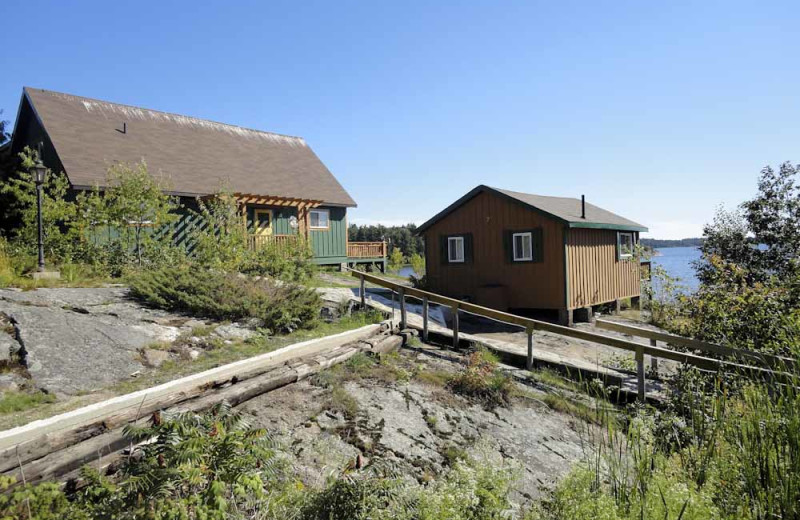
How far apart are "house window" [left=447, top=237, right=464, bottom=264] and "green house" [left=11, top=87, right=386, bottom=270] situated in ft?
18.6

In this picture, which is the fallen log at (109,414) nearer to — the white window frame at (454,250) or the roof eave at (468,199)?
the roof eave at (468,199)

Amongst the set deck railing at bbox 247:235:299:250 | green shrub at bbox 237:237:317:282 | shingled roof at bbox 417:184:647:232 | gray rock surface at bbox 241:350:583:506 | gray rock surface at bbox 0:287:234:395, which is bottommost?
gray rock surface at bbox 241:350:583:506

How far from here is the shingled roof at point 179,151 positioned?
1625 centimetres

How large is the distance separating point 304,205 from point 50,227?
29.5ft

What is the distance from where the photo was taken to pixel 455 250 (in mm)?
16516

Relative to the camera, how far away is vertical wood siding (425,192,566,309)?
14039 mm

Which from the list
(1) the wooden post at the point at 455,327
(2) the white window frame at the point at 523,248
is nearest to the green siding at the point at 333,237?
(2) the white window frame at the point at 523,248

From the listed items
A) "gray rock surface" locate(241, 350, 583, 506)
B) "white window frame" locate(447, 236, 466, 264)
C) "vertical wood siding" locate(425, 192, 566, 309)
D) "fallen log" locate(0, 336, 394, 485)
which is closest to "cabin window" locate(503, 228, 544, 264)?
"vertical wood siding" locate(425, 192, 566, 309)

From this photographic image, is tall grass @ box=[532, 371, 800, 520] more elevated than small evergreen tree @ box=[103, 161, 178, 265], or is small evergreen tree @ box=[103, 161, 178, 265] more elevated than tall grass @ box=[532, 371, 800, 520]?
small evergreen tree @ box=[103, 161, 178, 265]

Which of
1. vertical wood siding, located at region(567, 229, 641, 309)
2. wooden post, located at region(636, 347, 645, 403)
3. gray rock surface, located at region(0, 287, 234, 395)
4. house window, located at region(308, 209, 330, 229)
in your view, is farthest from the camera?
house window, located at region(308, 209, 330, 229)

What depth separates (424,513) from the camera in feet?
10.0

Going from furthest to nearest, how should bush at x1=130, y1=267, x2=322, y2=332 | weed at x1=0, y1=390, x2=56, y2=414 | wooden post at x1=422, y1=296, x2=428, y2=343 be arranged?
wooden post at x1=422, y1=296, x2=428, y2=343, bush at x1=130, y1=267, x2=322, y2=332, weed at x1=0, y1=390, x2=56, y2=414

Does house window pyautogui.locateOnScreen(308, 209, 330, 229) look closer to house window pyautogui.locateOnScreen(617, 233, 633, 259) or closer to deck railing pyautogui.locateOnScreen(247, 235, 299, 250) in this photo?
deck railing pyautogui.locateOnScreen(247, 235, 299, 250)

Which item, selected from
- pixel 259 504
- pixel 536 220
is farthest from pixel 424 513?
pixel 536 220
